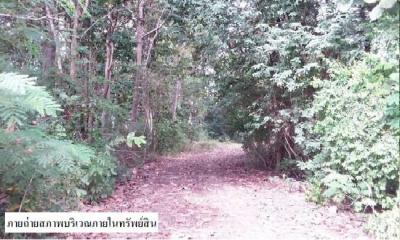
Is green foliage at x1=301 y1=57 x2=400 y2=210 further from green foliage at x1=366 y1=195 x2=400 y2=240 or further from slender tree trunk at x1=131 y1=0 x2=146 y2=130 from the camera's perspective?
slender tree trunk at x1=131 y1=0 x2=146 y2=130

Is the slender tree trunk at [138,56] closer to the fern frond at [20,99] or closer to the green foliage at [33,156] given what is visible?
the green foliage at [33,156]

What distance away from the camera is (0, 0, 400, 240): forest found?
450 cm

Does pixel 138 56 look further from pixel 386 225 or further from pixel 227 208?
pixel 386 225

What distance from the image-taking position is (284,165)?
367 inches

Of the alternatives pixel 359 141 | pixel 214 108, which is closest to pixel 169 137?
pixel 214 108

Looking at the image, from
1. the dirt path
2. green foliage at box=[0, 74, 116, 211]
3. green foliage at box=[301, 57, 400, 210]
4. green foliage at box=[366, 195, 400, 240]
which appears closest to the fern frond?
green foliage at box=[0, 74, 116, 211]

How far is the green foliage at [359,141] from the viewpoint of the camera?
205 inches

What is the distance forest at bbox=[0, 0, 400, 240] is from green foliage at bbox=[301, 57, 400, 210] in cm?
2

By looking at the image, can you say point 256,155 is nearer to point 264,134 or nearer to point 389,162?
point 264,134

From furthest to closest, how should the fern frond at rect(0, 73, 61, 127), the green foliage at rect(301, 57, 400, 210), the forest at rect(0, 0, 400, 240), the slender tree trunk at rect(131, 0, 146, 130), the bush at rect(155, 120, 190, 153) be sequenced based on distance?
the bush at rect(155, 120, 190, 153), the slender tree trunk at rect(131, 0, 146, 130), the green foliage at rect(301, 57, 400, 210), the forest at rect(0, 0, 400, 240), the fern frond at rect(0, 73, 61, 127)

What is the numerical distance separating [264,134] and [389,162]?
4.81m

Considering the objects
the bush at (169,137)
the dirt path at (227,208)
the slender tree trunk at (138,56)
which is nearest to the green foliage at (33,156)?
the dirt path at (227,208)

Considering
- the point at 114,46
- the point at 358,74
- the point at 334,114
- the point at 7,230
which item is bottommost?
the point at 7,230

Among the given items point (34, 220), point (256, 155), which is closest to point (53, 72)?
point (34, 220)
